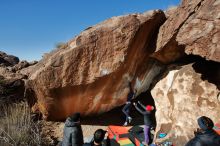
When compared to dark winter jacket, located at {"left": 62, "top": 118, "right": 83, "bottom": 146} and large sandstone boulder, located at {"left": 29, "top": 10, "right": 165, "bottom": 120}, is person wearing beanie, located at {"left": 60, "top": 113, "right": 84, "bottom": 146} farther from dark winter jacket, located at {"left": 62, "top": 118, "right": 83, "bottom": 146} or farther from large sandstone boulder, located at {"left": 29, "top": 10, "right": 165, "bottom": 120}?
large sandstone boulder, located at {"left": 29, "top": 10, "right": 165, "bottom": 120}

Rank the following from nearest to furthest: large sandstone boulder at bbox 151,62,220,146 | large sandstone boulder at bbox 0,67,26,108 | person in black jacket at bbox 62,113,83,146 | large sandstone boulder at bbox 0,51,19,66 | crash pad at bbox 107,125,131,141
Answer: person in black jacket at bbox 62,113,83,146 → large sandstone boulder at bbox 151,62,220,146 → crash pad at bbox 107,125,131,141 → large sandstone boulder at bbox 0,67,26,108 → large sandstone boulder at bbox 0,51,19,66

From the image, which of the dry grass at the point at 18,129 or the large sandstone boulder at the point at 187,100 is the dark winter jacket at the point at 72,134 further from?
the large sandstone boulder at the point at 187,100

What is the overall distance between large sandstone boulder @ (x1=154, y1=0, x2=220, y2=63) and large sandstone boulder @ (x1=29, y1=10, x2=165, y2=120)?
0.76 m

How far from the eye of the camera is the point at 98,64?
29.4 ft

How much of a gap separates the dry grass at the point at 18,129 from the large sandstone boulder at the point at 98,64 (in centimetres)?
93

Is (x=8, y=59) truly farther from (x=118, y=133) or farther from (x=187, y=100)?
(x=187, y=100)

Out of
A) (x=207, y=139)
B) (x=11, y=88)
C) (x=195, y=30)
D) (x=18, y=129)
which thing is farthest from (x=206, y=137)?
(x=11, y=88)

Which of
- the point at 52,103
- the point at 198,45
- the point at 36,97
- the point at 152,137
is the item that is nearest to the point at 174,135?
the point at 152,137

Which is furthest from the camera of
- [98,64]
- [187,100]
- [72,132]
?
[98,64]

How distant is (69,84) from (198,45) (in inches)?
166

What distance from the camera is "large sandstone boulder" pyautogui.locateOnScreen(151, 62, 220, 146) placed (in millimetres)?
7281

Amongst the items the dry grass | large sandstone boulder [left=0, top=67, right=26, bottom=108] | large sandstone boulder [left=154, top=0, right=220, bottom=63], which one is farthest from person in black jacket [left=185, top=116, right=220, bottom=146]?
large sandstone boulder [left=0, top=67, right=26, bottom=108]

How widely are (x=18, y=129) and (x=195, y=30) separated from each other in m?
5.53

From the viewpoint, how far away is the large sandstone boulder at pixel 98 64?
28.8 ft
